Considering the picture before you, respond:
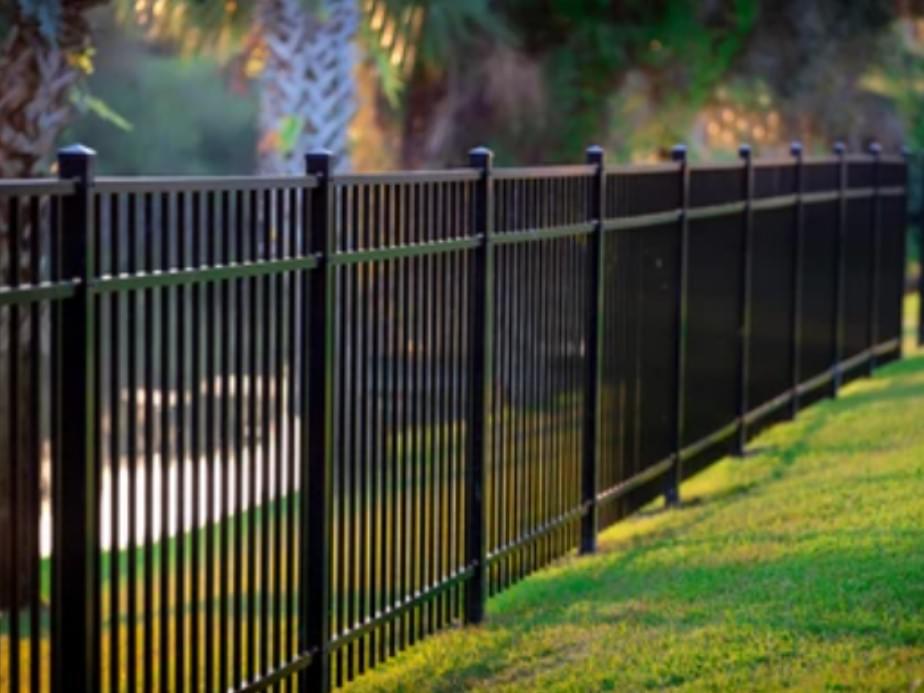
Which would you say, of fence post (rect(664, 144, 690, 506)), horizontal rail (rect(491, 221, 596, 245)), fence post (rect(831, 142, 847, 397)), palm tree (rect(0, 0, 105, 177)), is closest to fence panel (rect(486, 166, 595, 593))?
horizontal rail (rect(491, 221, 596, 245))

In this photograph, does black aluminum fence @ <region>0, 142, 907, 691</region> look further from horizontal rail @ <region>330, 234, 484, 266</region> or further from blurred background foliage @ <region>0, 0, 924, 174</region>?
blurred background foliage @ <region>0, 0, 924, 174</region>

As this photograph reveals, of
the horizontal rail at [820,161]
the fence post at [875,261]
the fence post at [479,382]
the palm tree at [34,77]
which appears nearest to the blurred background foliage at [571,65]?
the fence post at [875,261]

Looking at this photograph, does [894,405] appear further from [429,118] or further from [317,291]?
[429,118]

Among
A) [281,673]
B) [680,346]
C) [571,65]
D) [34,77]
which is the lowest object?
[281,673]

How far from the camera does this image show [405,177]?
28.6ft

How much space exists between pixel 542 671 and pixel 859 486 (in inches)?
154

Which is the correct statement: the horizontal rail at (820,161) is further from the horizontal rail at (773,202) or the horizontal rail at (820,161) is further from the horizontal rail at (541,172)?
the horizontal rail at (541,172)

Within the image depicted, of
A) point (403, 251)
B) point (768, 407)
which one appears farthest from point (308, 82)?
point (403, 251)

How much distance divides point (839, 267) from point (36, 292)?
13.5 m

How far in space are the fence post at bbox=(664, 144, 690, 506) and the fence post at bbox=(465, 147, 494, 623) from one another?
365 centimetres

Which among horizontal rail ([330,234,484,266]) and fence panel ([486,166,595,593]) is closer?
horizontal rail ([330,234,484,266])

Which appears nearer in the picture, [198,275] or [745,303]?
[198,275]

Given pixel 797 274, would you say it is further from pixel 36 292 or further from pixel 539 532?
pixel 36 292

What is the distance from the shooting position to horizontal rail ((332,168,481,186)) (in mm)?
8227
